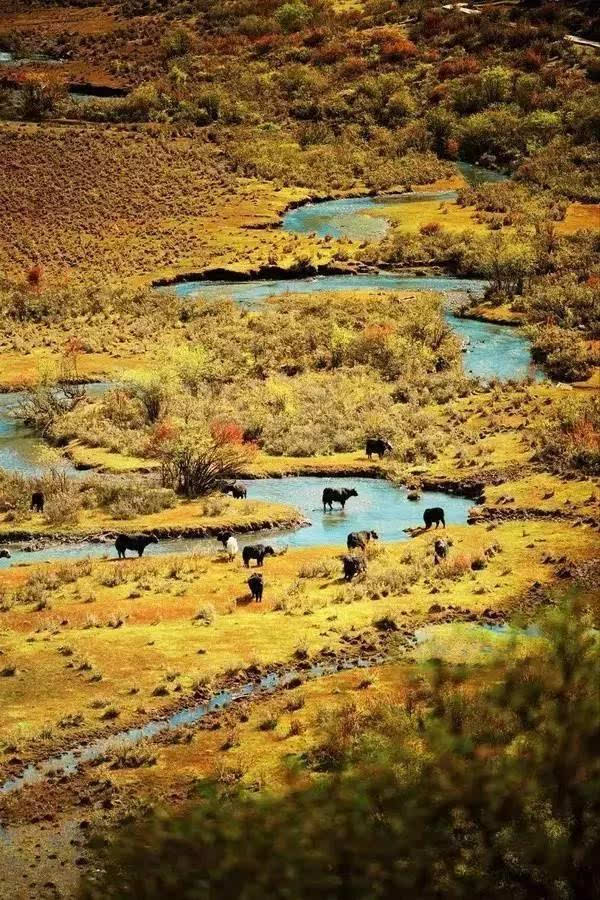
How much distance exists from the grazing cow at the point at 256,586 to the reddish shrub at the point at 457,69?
119m

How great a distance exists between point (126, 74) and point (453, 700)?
154 m

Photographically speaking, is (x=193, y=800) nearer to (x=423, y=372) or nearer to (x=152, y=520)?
(x=152, y=520)

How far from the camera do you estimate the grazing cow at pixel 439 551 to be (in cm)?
4128

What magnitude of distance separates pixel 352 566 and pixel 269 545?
17.4 feet

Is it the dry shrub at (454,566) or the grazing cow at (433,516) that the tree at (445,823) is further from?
the grazing cow at (433,516)

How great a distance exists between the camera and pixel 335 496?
48.6 metres

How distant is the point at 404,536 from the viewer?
45.5 meters

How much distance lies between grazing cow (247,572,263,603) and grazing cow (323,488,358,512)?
34.2ft

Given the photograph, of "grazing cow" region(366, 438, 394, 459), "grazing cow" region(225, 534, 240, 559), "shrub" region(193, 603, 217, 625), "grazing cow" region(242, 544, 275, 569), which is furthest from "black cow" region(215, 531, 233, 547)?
"grazing cow" region(366, 438, 394, 459)

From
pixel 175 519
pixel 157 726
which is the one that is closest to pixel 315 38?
pixel 175 519

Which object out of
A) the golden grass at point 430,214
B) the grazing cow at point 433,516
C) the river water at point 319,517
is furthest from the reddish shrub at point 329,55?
the grazing cow at point 433,516

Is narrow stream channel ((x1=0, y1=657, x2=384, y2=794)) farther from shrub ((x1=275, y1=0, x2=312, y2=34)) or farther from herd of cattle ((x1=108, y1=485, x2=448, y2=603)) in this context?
shrub ((x1=275, y1=0, x2=312, y2=34))

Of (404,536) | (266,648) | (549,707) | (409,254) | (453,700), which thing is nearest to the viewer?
(549,707)

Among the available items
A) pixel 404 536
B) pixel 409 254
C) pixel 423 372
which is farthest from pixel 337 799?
pixel 409 254
